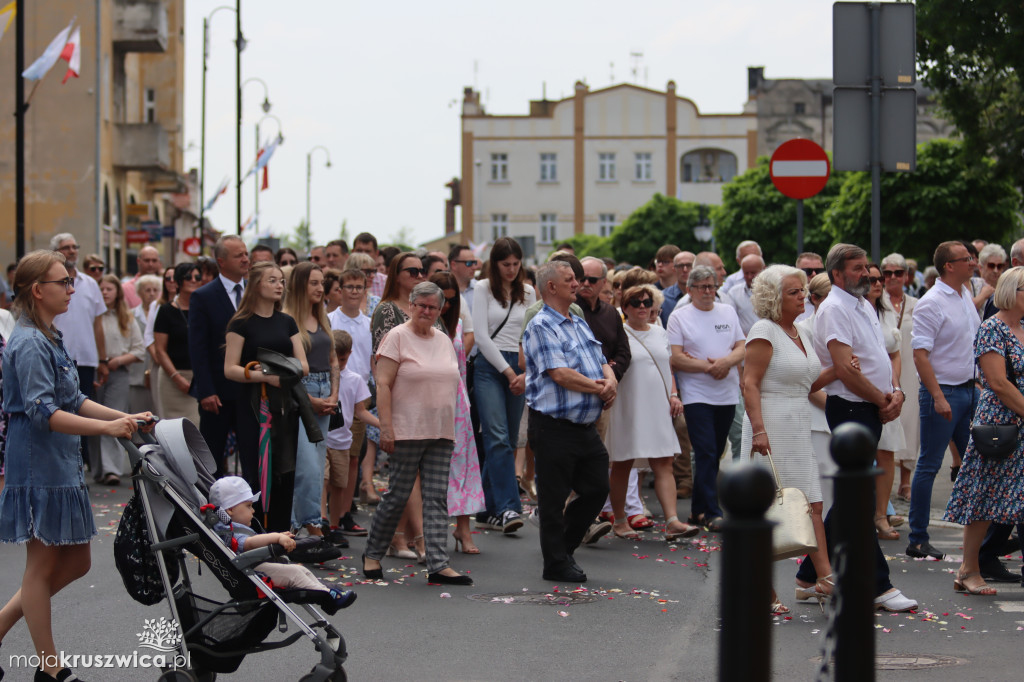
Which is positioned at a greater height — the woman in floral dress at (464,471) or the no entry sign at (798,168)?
the no entry sign at (798,168)

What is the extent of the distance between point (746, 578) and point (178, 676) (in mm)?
3264

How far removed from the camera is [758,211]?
58.8m

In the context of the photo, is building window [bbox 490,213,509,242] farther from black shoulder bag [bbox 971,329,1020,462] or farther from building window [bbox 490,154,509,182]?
black shoulder bag [bbox 971,329,1020,462]

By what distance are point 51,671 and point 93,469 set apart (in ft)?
25.8

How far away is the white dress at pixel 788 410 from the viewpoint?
7672 mm

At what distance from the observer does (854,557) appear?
10.8 feet

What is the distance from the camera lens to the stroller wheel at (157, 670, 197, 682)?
5.44 metres

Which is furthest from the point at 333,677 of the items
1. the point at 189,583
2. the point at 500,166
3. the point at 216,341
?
the point at 500,166

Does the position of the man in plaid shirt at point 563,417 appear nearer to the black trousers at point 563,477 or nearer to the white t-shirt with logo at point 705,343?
the black trousers at point 563,477

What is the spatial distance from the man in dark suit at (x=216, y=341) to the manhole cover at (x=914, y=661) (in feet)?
15.9

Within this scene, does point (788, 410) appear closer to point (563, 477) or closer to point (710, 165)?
point (563, 477)

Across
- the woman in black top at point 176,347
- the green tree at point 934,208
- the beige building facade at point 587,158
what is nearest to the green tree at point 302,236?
the beige building facade at point 587,158

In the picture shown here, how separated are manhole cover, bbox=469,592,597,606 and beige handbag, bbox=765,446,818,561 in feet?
4.61

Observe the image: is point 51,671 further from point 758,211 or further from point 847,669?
point 758,211
